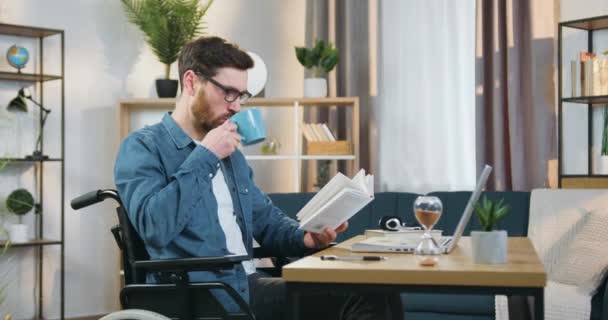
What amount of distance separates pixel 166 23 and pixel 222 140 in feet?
9.77

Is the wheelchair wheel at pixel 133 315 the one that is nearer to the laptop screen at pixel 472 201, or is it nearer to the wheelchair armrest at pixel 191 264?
the wheelchair armrest at pixel 191 264

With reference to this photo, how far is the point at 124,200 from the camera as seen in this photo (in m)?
2.17

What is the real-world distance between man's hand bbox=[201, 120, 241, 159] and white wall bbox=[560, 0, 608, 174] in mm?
2740

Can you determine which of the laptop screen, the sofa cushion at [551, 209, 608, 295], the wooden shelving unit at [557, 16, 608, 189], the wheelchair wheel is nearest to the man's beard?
the wheelchair wheel

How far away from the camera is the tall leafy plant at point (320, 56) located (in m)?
5.14

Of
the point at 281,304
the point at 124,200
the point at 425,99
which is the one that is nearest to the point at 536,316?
the point at 281,304

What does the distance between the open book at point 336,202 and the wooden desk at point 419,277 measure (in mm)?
274

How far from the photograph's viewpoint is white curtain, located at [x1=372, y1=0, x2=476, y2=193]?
493 cm

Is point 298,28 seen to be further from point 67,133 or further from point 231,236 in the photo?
point 231,236

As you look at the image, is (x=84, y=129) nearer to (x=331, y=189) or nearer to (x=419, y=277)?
(x=331, y=189)

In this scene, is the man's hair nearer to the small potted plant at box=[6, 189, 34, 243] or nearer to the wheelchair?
the wheelchair

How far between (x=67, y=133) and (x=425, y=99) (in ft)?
7.15

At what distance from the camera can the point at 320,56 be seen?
204 inches

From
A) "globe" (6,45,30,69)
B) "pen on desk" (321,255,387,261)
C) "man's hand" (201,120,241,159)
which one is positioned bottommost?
"pen on desk" (321,255,387,261)
